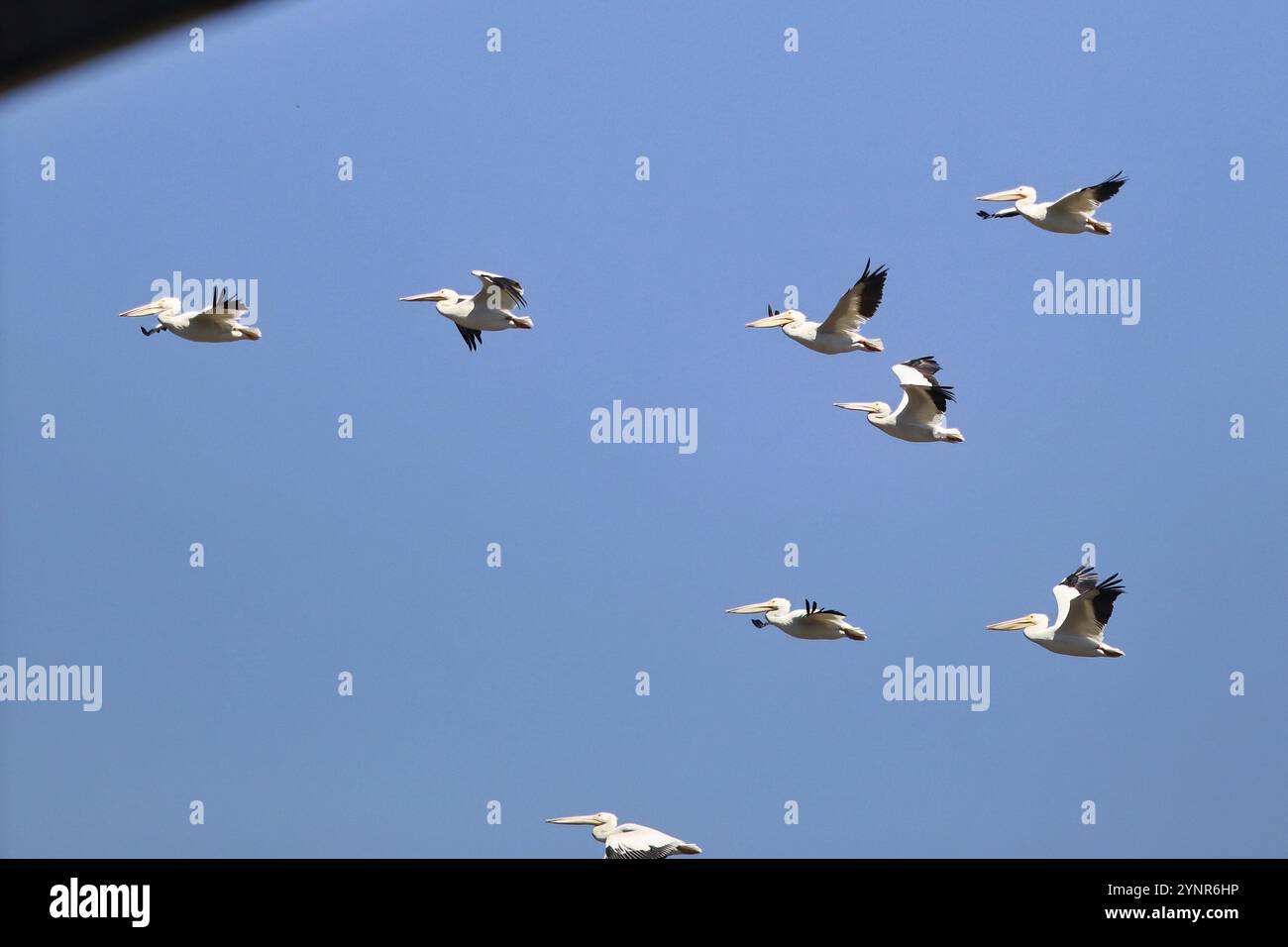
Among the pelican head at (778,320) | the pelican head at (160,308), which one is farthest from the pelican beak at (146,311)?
the pelican head at (778,320)

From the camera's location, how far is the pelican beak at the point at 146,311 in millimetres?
13156

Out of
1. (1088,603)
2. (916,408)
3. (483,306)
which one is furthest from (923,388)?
(483,306)

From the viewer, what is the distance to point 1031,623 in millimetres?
13672

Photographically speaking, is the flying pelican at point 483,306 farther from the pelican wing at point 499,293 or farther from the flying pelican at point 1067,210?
the flying pelican at point 1067,210

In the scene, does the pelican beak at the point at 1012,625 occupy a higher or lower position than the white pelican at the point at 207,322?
lower

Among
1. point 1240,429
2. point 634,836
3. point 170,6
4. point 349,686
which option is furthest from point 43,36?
point 1240,429

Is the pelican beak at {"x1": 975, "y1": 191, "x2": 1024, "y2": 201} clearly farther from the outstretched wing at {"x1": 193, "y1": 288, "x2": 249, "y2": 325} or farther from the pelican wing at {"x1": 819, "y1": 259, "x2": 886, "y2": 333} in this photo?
the outstretched wing at {"x1": 193, "y1": 288, "x2": 249, "y2": 325}

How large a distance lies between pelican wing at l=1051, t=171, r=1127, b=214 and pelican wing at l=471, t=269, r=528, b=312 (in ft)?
14.9

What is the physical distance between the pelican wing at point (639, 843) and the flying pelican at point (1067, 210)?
18.2 ft

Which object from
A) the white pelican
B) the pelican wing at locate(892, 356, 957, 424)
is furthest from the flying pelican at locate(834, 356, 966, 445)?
the white pelican

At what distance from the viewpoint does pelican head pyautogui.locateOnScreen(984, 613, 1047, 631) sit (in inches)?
537
